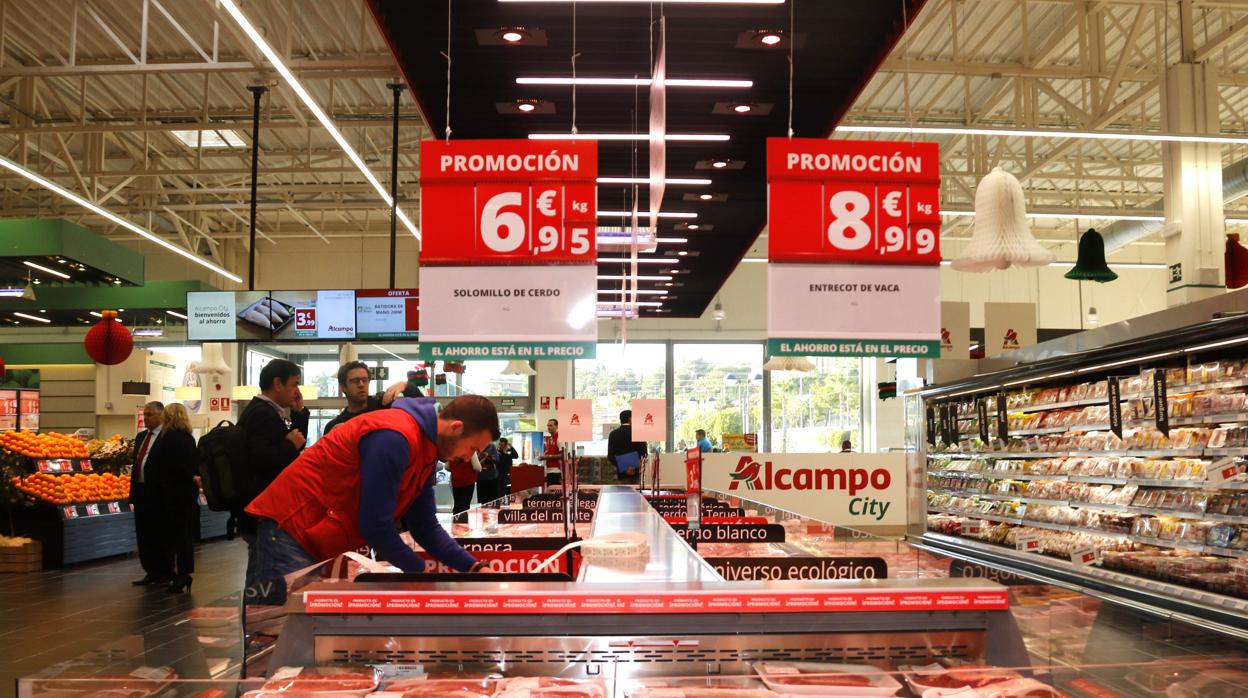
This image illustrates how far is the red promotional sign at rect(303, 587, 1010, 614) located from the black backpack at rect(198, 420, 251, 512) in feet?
11.4

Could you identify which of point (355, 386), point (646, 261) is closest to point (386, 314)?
point (646, 261)

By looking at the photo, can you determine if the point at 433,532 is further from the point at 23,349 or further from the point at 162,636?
the point at 23,349

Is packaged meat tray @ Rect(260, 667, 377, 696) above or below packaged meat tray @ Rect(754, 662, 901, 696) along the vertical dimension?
below

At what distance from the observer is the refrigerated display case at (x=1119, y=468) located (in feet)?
21.8

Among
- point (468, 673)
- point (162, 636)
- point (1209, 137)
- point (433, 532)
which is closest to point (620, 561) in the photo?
point (433, 532)

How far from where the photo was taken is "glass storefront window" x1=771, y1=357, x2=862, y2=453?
2570cm

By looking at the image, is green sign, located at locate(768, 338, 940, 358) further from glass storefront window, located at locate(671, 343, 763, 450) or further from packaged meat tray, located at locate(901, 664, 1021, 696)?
glass storefront window, located at locate(671, 343, 763, 450)

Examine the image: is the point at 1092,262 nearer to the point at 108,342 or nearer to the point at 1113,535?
the point at 1113,535

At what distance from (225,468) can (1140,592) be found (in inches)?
244

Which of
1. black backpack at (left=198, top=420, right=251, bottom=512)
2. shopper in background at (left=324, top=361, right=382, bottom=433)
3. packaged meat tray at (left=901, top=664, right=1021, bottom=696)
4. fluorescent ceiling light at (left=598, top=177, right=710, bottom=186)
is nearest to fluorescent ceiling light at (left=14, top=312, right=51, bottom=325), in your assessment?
fluorescent ceiling light at (left=598, top=177, right=710, bottom=186)

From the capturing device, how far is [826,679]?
198cm

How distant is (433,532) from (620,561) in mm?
669

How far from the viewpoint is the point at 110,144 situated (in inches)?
782

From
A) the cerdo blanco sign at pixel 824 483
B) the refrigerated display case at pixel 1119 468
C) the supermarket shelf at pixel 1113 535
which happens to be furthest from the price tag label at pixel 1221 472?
the cerdo blanco sign at pixel 824 483
